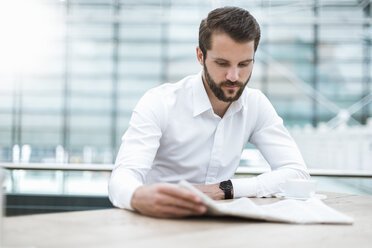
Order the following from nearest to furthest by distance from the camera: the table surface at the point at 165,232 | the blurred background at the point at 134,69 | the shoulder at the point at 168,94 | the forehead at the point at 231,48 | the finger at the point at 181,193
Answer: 1. the table surface at the point at 165,232
2. the finger at the point at 181,193
3. the forehead at the point at 231,48
4. the shoulder at the point at 168,94
5. the blurred background at the point at 134,69

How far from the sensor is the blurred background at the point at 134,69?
6.16m

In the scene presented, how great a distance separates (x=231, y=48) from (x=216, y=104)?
0.21 metres

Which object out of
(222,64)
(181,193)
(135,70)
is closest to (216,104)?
(222,64)

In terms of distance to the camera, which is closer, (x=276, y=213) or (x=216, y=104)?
(x=276, y=213)

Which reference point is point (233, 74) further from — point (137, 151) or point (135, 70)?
point (135, 70)

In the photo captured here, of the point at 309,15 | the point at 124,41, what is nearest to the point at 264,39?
the point at 309,15

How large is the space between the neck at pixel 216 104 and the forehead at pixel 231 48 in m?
0.16

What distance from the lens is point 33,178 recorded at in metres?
2.20

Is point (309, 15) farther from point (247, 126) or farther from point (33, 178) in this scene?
point (247, 126)

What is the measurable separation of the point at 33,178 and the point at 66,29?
4.32 m

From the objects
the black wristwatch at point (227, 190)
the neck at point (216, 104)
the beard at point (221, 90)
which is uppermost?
the beard at point (221, 90)

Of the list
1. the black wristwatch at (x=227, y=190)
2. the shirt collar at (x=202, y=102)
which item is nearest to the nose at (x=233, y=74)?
the shirt collar at (x=202, y=102)

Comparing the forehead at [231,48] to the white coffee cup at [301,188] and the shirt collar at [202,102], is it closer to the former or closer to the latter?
the shirt collar at [202,102]

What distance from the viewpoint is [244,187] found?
3.16ft
